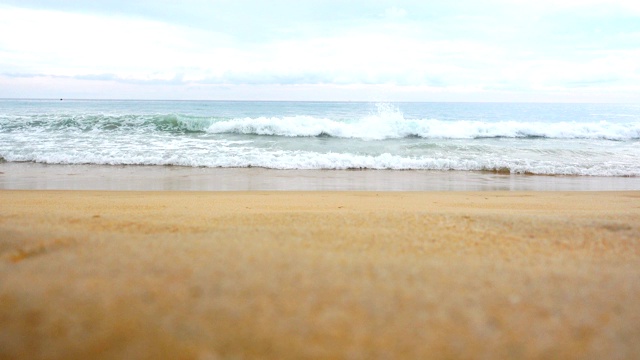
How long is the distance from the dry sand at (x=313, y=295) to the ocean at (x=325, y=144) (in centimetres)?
898

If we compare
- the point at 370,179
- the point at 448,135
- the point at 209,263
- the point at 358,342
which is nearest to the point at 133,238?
the point at 209,263

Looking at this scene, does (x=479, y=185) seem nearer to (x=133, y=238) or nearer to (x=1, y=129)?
(x=133, y=238)

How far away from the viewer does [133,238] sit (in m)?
2.53

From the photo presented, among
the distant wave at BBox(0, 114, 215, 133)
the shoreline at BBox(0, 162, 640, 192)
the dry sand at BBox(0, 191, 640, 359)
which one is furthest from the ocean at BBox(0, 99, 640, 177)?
the dry sand at BBox(0, 191, 640, 359)

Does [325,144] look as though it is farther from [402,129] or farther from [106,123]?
[106,123]

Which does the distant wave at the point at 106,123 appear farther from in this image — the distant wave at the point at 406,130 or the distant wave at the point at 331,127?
the distant wave at the point at 406,130

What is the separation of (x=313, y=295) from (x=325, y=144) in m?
15.1

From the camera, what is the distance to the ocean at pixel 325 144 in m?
11.7

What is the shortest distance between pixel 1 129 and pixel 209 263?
878 inches

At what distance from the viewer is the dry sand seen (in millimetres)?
1437

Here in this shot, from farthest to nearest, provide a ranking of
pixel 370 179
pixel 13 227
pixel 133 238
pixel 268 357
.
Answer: pixel 370 179 → pixel 13 227 → pixel 133 238 → pixel 268 357

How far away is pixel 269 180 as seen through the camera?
9.48 meters

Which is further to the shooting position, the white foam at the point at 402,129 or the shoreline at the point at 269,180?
the white foam at the point at 402,129

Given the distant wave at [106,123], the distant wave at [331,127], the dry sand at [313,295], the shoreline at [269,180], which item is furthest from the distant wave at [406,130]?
the dry sand at [313,295]
